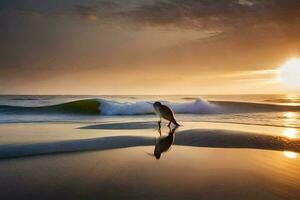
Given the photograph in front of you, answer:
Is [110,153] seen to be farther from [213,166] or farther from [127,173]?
[213,166]

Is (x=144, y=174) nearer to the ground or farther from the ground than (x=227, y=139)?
nearer to the ground

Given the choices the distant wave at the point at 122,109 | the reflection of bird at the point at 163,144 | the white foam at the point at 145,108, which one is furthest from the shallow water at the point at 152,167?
the distant wave at the point at 122,109

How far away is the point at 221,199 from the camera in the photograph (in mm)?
4090

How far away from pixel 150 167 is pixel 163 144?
8.68ft

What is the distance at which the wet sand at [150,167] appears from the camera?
14.4 feet

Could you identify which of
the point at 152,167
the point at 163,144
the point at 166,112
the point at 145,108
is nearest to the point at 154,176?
the point at 152,167

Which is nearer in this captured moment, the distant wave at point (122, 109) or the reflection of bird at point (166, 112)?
the reflection of bird at point (166, 112)

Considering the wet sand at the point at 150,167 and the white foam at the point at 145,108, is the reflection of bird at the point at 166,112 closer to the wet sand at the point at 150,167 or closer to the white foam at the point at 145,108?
the wet sand at the point at 150,167

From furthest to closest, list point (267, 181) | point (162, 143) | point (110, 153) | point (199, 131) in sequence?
point (199, 131)
point (162, 143)
point (110, 153)
point (267, 181)

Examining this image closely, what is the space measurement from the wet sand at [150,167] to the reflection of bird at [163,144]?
0.08ft

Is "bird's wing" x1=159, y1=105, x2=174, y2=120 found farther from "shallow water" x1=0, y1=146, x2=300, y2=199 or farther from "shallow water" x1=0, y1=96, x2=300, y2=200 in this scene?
"shallow water" x1=0, y1=146, x2=300, y2=199

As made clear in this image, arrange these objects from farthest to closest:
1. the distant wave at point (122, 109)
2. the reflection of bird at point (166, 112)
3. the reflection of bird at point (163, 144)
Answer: the distant wave at point (122, 109), the reflection of bird at point (166, 112), the reflection of bird at point (163, 144)

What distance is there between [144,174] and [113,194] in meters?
1.11

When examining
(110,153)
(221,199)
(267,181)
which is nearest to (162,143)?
(110,153)
